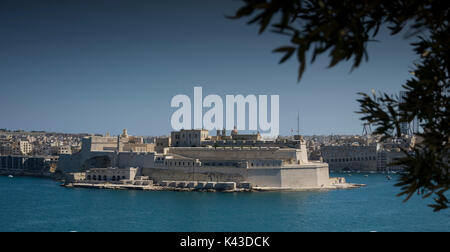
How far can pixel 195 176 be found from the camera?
27016mm

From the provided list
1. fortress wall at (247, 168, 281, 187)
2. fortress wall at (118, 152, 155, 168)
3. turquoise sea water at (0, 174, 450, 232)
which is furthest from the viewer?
fortress wall at (118, 152, 155, 168)

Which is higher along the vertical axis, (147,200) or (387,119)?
(387,119)

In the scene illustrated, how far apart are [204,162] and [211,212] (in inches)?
337

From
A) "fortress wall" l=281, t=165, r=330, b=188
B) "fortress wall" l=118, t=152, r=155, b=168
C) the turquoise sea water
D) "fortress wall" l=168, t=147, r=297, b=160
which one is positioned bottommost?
the turquoise sea water

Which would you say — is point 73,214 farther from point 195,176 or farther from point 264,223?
point 195,176

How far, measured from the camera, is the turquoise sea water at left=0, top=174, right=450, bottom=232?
53.3 feet

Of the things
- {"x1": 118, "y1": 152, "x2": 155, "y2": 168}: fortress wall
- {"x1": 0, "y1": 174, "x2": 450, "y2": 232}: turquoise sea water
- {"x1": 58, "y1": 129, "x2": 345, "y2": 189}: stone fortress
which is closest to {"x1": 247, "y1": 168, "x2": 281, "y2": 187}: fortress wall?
→ {"x1": 58, "y1": 129, "x2": 345, "y2": 189}: stone fortress

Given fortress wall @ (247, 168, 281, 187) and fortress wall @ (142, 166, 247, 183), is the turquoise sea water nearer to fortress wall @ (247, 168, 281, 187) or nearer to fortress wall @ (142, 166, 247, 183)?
fortress wall @ (247, 168, 281, 187)

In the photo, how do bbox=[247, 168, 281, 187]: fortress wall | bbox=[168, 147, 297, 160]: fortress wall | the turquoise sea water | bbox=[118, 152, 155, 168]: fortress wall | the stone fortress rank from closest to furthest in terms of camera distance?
the turquoise sea water
bbox=[247, 168, 281, 187]: fortress wall
the stone fortress
bbox=[168, 147, 297, 160]: fortress wall
bbox=[118, 152, 155, 168]: fortress wall

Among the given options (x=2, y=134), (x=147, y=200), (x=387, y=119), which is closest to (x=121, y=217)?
(x=147, y=200)

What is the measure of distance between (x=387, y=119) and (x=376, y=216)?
16185 millimetres

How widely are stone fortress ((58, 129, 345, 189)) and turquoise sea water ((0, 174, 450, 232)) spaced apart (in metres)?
1.66

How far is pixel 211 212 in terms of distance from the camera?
18.7 meters
